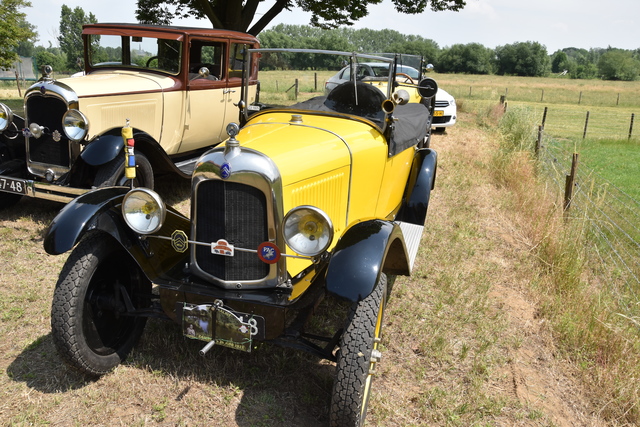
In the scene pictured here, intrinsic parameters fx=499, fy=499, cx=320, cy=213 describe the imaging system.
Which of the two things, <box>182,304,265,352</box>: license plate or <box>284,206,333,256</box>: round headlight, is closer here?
<box>284,206,333,256</box>: round headlight

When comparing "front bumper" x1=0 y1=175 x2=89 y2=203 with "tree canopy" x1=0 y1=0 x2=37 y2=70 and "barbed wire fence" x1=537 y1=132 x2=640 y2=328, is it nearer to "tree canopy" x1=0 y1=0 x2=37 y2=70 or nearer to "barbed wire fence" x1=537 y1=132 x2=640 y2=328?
"barbed wire fence" x1=537 y1=132 x2=640 y2=328

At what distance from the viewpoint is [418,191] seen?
4.82 meters

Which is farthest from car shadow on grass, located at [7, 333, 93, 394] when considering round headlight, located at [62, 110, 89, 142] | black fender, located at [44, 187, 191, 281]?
round headlight, located at [62, 110, 89, 142]

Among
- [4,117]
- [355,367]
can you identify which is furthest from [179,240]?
[4,117]

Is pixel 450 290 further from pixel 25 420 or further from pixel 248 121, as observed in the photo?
pixel 25 420

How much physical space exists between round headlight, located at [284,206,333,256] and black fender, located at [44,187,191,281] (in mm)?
878

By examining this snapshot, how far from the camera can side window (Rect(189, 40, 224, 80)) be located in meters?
6.60

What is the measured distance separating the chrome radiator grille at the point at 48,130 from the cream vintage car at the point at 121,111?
0.03 ft

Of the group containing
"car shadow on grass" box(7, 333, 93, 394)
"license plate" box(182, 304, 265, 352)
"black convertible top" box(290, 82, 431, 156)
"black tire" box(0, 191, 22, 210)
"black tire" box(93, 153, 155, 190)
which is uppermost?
"black convertible top" box(290, 82, 431, 156)

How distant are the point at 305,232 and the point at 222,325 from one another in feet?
2.20

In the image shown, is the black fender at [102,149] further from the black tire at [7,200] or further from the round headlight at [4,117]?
the black tire at [7,200]

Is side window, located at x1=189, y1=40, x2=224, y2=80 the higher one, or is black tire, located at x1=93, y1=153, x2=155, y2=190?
side window, located at x1=189, y1=40, x2=224, y2=80

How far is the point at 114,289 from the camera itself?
10.3ft

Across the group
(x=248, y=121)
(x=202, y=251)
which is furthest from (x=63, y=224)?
(x=248, y=121)
